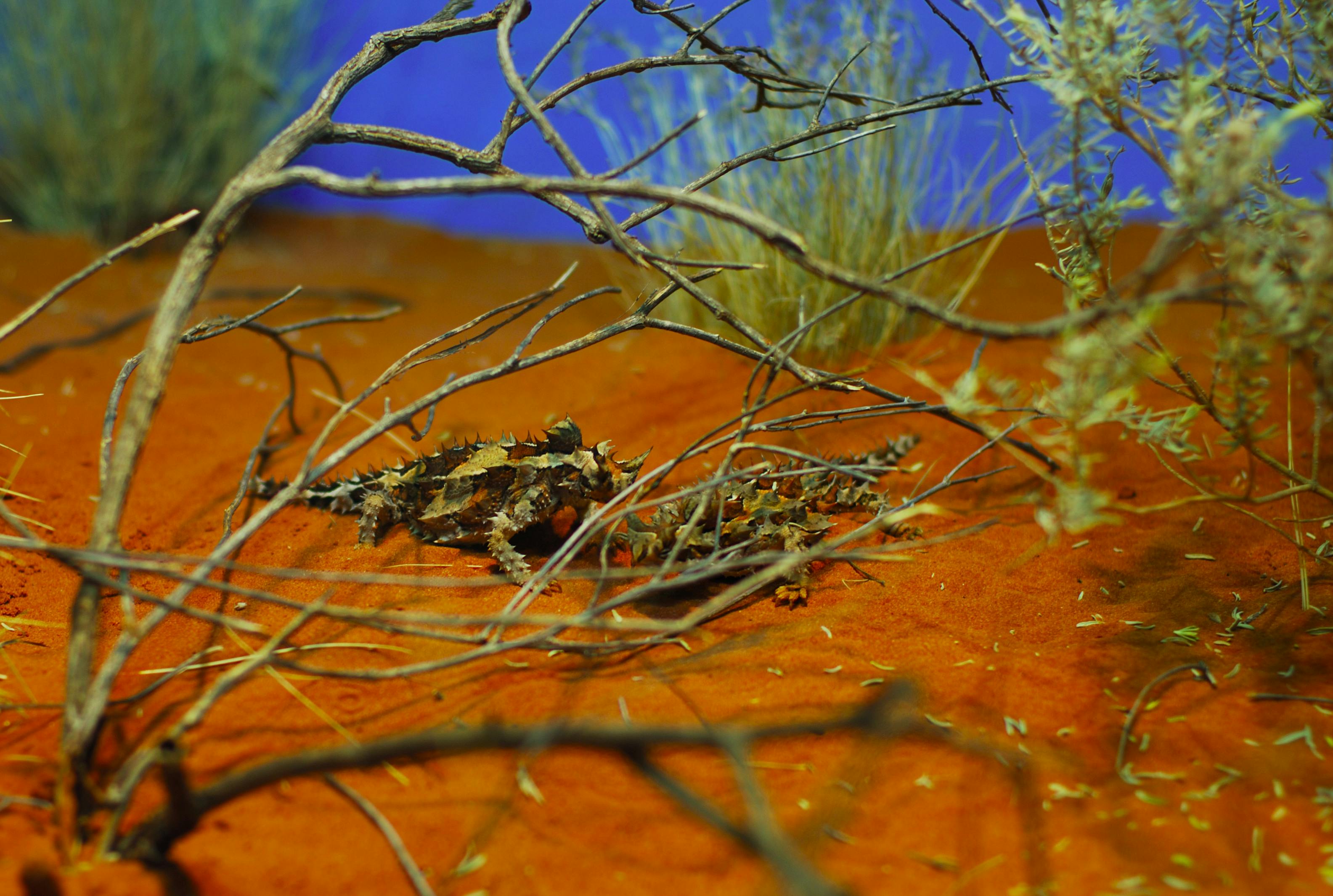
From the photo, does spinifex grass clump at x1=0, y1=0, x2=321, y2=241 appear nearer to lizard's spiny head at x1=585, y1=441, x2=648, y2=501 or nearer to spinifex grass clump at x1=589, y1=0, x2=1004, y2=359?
spinifex grass clump at x1=589, y1=0, x2=1004, y2=359

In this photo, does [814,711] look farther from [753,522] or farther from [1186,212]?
[1186,212]

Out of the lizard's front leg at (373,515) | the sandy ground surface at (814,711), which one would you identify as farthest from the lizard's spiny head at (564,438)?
the lizard's front leg at (373,515)

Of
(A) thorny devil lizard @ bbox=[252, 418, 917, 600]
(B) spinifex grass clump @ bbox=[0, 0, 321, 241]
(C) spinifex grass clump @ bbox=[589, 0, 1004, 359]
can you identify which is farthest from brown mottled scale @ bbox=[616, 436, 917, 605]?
(B) spinifex grass clump @ bbox=[0, 0, 321, 241]

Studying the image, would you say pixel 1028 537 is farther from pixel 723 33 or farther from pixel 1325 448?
pixel 723 33

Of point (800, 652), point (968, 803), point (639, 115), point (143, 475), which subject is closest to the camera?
point (968, 803)

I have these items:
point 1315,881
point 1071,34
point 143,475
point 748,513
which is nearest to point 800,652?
point 748,513

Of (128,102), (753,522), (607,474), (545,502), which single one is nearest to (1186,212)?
(753,522)
